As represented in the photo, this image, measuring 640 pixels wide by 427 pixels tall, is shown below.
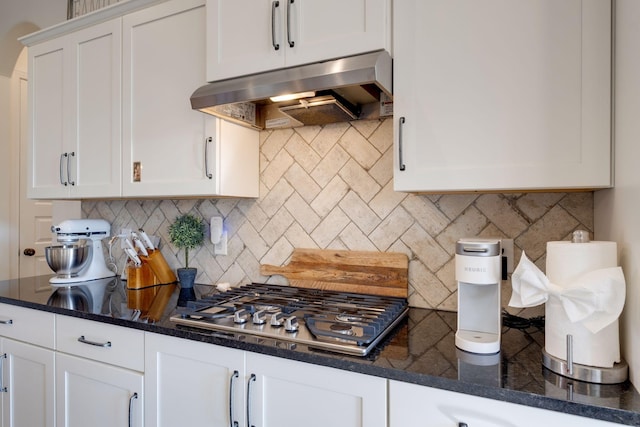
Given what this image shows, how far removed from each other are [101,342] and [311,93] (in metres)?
1.24

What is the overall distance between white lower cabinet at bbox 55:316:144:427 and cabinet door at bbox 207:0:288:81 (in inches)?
41.6

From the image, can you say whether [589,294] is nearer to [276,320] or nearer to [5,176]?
[276,320]

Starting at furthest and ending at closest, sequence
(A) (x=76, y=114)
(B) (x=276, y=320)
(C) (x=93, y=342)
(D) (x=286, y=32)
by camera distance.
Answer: (A) (x=76, y=114) → (C) (x=93, y=342) → (D) (x=286, y=32) → (B) (x=276, y=320)

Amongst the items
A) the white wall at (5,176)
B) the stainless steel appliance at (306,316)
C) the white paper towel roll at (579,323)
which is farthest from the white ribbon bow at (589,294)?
the white wall at (5,176)

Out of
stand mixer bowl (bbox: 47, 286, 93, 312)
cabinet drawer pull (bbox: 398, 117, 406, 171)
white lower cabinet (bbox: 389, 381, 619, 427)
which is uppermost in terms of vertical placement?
cabinet drawer pull (bbox: 398, 117, 406, 171)

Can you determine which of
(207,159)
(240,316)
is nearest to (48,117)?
(207,159)

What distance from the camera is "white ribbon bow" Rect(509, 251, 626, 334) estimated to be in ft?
2.69

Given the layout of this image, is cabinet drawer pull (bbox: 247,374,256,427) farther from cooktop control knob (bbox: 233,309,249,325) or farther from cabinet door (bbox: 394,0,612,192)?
cabinet door (bbox: 394,0,612,192)

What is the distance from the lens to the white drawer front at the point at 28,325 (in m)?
1.61

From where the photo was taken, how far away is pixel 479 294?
1112mm

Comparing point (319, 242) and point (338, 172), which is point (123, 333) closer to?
point (319, 242)

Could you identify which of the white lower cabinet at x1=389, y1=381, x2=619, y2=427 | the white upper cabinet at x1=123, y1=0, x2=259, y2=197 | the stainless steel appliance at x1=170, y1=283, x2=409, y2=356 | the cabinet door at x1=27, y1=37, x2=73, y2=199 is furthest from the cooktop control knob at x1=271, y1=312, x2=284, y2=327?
the cabinet door at x1=27, y1=37, x2=73, y2=199

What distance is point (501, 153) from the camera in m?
1.10

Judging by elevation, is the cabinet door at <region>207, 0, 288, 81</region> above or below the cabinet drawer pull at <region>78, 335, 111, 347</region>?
above
